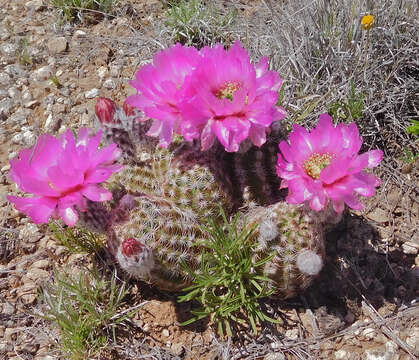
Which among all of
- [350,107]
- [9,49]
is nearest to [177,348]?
[350,107]

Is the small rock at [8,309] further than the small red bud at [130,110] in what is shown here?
Yes

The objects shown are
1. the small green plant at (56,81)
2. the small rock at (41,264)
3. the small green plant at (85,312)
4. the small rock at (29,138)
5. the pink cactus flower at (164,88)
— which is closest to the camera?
the pink cactus flower at (164,88)

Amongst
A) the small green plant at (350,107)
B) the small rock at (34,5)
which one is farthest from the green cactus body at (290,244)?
the small rock at (34,5)

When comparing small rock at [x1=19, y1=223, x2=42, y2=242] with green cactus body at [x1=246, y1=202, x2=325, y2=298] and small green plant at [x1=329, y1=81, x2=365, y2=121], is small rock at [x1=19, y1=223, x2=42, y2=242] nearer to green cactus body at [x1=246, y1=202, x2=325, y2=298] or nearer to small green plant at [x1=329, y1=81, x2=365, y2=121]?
green cactus body at [x1=246, y1=202, x2=325, y2=298]

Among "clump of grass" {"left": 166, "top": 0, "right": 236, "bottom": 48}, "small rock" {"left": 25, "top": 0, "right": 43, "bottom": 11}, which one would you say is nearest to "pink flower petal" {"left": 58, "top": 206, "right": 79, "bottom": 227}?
"clump of grass" {"left": 166, "top": 0, "right": 236, "bottom": 48}

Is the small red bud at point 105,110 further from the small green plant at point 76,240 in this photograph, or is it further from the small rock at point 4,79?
the small rock at point 4,79
